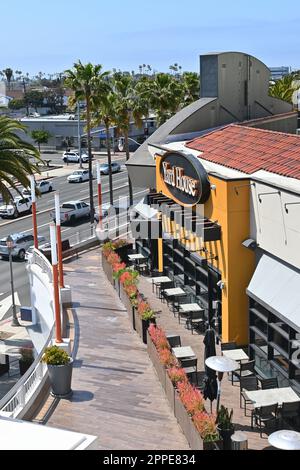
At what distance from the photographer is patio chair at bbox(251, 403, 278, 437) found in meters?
17.0

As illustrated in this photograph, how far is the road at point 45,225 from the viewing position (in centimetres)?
3947

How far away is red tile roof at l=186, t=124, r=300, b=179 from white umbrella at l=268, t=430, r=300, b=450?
9.94 meters

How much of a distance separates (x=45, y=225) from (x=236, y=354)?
36072mm

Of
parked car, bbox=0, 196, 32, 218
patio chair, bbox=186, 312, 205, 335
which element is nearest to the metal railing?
patio chair, bbox=186, 312, 205, 335

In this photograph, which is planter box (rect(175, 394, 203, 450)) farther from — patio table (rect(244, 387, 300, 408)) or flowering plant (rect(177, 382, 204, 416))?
patio table (rect(244, 387, 300, 408))

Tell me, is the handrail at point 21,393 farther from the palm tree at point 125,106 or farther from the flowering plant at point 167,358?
the palm tree at point 125,106

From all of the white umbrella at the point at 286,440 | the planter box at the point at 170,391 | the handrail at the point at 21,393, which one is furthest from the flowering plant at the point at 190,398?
the handrail at the point at 21,393

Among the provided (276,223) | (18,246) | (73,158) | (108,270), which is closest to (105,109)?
→ (18,246)

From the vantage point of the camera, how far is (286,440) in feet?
41.1

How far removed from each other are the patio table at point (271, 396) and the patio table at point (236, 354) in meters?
2.83

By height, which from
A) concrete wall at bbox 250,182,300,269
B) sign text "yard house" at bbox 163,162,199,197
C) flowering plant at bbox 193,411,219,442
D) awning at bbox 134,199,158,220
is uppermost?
sign text "yard house" at bbox 163,162,199,197
